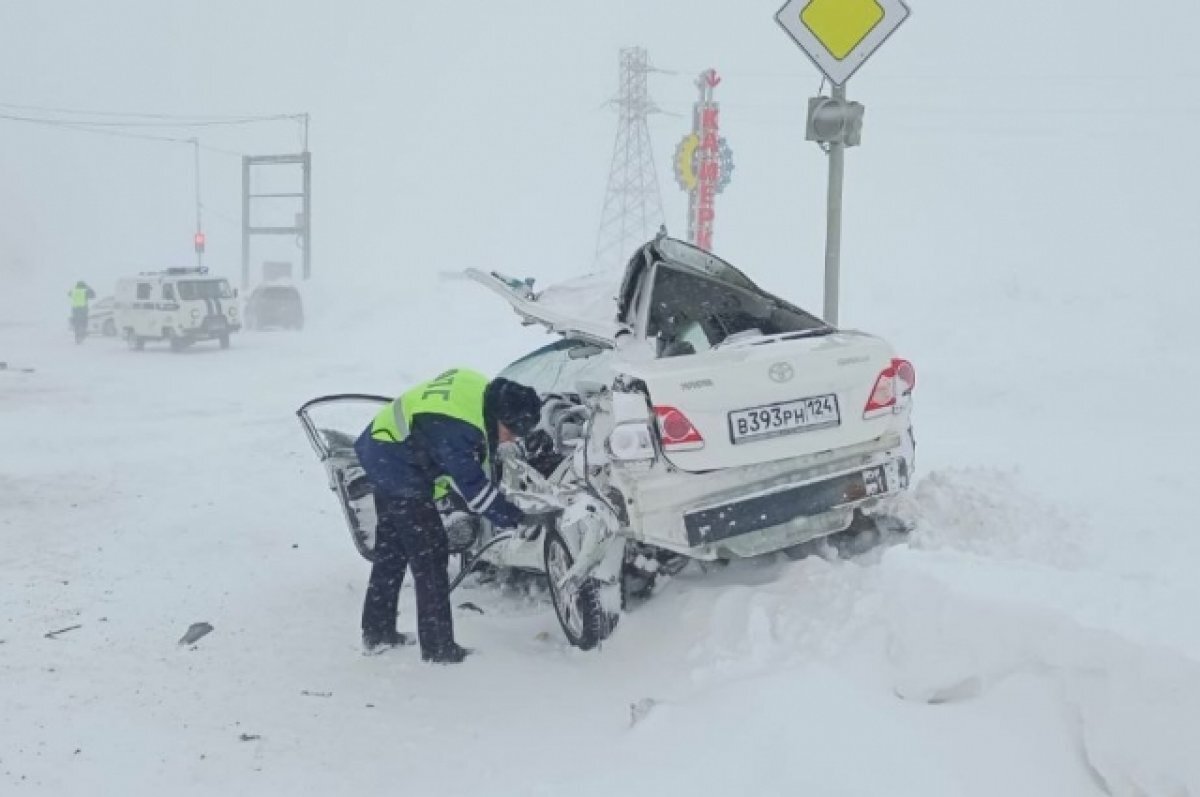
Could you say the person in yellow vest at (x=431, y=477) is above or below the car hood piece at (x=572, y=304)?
below

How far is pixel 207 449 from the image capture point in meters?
10.8

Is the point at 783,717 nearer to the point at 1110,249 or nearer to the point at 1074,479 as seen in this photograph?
the point at 1074,479

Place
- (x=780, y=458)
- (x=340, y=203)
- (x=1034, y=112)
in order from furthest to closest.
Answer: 1. (x=340, y=203)
2. (x=1034, y=112)
3. (x=780, y=458)

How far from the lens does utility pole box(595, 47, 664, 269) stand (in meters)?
34.1

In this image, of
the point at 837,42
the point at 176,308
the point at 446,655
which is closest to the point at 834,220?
the point at 837,42

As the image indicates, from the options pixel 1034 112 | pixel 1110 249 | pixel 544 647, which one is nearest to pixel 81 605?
pixel 544 647

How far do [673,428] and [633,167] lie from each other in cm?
3388

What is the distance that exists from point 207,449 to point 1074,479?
806 cm

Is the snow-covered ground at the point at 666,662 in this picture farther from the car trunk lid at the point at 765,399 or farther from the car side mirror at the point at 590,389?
the car side mirror at the point at 590,389

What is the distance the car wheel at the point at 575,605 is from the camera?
15.8 feet

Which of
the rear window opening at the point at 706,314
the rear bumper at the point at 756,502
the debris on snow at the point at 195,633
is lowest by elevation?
the debris on snow at the point at 195,633

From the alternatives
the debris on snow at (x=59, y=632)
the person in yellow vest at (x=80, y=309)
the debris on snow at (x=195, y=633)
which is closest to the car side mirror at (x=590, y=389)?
the debris on snow at (x=195, y=633)

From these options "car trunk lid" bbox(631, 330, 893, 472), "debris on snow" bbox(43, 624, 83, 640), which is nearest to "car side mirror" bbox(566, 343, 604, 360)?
"car trunk lid" bbox(631, 330, 893, 472)

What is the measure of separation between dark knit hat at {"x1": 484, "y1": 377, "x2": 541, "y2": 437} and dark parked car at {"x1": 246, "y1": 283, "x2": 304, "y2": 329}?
86.9ft
